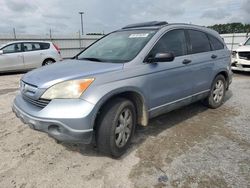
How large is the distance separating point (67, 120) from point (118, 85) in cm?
77

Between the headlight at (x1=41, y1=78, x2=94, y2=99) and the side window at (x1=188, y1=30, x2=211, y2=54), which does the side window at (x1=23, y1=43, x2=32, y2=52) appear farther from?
the headlight at (x1=41, y1=78, x2=94, y2=99)

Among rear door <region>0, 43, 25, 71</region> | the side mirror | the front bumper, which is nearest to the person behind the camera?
the front bumper

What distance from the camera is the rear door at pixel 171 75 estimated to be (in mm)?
3723

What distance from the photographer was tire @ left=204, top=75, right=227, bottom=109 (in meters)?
5.27

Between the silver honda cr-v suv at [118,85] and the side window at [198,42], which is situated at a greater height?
the side window at [198,42]

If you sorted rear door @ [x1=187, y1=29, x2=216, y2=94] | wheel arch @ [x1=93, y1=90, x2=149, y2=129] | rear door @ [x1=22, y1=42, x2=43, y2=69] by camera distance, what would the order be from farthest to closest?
rear door @ [x1=22, y1=42, x2=43, y2=69]
rear door @ [x1=187, y1=29, x2=216, y2=94]
wheel arch @ [x1=93, y1=90, x2=149, y2=129]

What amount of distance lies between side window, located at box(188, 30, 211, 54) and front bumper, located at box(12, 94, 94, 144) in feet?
8.47

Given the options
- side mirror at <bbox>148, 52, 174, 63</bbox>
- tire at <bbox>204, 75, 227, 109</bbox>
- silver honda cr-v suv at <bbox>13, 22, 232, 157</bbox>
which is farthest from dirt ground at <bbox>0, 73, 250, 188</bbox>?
side mirror at <bbox>148, 52, 174, 63</bbox>

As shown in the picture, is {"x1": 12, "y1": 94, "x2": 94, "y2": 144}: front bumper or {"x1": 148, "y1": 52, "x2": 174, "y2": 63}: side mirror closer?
{"x1": 12, "y1": 94, "x2": 94, "y2": 144}: front bumper

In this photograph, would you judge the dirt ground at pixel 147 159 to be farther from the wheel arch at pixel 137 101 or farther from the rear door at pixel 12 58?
the rear door at pixel 12 58

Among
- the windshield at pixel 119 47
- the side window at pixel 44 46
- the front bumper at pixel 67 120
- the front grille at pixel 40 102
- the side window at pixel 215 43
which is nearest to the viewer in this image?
the front bumper at pixel 67 120

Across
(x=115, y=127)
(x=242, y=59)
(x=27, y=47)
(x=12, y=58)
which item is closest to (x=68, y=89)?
(x=115, y=127)

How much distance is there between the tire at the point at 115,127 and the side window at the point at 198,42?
1.96 meters

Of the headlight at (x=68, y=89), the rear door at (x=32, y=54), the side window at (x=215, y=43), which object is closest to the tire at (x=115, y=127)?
the headlight at (x=68, y=89)
